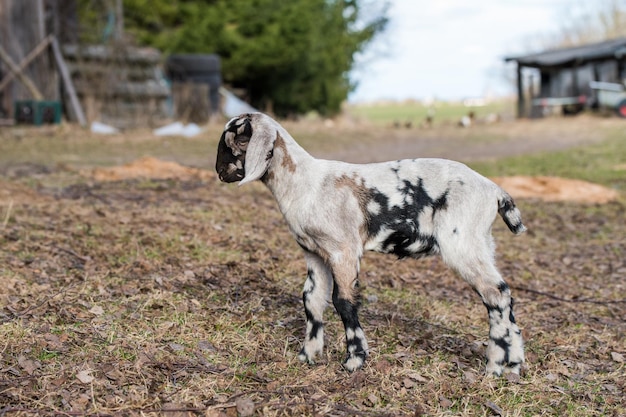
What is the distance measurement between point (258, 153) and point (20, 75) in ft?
64.0

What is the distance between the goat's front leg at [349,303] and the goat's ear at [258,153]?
2.72ft

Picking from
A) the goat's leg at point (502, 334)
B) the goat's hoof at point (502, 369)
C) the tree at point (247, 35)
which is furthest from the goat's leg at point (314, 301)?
the tree at point (247, 35)

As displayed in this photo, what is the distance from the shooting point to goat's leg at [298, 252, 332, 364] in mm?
5434

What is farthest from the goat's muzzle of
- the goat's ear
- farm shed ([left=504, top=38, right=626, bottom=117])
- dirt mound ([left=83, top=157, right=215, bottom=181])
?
farm shed ([left=504, top=38, right=626, bottom=117])

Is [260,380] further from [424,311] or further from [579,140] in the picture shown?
[579,140]

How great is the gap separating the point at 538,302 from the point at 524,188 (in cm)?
645

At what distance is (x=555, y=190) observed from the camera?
45.3 ft

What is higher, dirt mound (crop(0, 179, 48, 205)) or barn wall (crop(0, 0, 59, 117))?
barn wall (crop(0, 0, 59, 117))

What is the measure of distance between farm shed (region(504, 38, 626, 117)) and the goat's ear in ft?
116

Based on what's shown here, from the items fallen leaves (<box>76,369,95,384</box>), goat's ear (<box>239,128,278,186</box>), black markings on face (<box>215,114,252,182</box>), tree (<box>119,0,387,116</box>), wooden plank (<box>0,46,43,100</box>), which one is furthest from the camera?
tree (<box>119,0,387,116</box>)

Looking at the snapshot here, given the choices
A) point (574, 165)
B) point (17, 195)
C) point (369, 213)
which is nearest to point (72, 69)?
point (17, 195)

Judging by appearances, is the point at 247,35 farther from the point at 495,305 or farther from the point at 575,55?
the point at 495,305

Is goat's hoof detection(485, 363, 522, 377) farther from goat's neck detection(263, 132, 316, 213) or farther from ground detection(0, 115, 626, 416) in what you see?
goat's neck detection(263, 132, 316, 213)

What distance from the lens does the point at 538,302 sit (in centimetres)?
776
